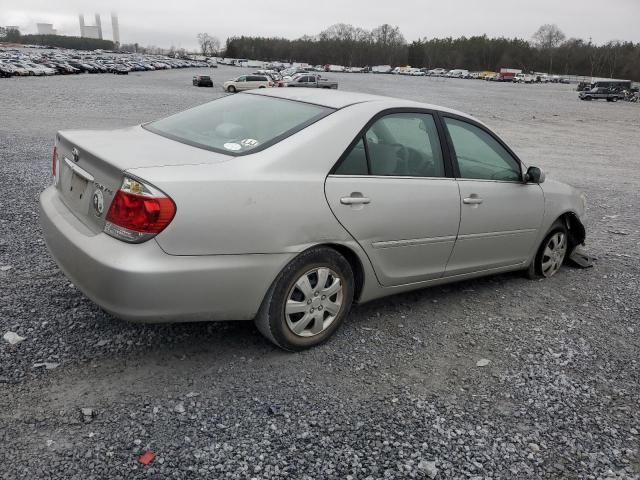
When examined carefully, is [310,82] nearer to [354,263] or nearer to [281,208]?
[354,263]

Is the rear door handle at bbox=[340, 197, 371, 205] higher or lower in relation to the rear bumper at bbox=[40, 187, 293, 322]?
higher

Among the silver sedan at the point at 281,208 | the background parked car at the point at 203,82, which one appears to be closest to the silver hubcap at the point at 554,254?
the silver sedan at the point at 281,208

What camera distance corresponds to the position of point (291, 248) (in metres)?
3.16

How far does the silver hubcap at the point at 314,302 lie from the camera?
3334 millimetres

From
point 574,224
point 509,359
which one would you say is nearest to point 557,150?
point 574,224

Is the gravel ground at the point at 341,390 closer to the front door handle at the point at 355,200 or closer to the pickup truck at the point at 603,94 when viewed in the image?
the front door handle at the point at 355,200

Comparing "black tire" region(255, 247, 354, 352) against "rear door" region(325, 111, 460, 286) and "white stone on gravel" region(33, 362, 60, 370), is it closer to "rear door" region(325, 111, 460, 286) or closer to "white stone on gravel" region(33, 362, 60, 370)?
"rear door" region(325, 111, 460, 286)

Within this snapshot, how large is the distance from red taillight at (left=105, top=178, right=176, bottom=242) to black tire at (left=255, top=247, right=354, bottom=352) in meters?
0.76

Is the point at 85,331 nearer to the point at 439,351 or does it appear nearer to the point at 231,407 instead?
the point at 231,407

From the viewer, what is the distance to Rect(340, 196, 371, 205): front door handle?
3365mm

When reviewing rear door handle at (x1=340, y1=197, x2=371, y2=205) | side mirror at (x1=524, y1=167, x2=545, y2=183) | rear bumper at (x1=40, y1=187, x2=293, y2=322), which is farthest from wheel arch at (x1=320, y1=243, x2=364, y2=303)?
side mirror at (x1=524, y1=167, x2=545, y2=183)

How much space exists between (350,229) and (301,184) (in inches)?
A: 17.4

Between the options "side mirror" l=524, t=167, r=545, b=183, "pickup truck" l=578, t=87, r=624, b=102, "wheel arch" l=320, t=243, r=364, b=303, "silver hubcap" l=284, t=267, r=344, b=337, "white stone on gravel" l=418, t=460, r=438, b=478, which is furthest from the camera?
"pickup truck" l=578, t=87, r=624, b=102

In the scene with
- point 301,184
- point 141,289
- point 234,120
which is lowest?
point 141,289
